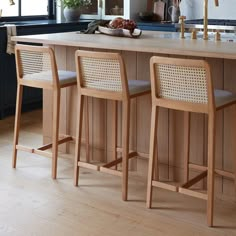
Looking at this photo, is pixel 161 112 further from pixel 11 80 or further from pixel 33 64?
pixel 11 80

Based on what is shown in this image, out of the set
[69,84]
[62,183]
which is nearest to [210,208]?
[62,183]

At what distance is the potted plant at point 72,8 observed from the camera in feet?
20.5

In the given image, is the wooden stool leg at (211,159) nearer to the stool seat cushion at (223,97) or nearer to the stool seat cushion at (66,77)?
the stool seat cushion at (223,97)

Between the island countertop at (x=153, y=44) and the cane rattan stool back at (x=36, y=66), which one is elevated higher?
the island countertop at (x=153, y=44)

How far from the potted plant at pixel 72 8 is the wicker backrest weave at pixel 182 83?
11.4 feet

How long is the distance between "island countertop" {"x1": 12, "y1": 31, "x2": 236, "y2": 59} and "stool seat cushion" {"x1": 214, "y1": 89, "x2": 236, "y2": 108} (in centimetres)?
24

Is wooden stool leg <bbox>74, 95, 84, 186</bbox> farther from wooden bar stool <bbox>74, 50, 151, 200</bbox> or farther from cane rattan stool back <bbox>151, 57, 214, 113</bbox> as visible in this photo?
cane rattan stool back <bbox>151, 57, 214, 113</bbox>

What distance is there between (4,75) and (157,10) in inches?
81.6

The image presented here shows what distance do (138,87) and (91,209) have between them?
0.83 metres

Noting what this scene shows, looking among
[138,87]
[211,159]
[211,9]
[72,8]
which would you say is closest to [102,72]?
[138,87]

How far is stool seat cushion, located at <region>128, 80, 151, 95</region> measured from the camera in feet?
10.9

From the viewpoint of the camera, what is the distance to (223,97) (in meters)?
3.00

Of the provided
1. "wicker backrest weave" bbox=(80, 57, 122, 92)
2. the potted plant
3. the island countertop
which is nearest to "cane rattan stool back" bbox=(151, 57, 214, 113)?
the island countertop

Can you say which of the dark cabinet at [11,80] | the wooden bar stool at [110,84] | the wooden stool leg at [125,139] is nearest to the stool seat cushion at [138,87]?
the wooden bar stool at [110,84]
